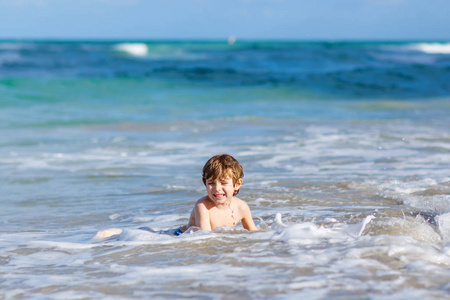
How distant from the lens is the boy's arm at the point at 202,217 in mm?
4496

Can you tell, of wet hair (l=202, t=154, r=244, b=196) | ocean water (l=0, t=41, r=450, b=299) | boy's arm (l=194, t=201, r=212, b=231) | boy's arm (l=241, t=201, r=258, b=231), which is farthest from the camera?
boy's arm (l=241, t=201, r=258, b=231)

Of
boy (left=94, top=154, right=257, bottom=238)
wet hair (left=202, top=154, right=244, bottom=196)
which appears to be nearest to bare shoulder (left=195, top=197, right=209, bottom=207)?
boy (left=94, top=154, right=257, bottom=238)

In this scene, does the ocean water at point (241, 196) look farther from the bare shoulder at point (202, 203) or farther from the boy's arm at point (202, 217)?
the bare shoulder at point (202, 203)

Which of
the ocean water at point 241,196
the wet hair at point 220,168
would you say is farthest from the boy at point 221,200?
the ocean water at point 241,196

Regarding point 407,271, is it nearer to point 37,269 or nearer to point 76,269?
point 76,269

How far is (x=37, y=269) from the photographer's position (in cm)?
383

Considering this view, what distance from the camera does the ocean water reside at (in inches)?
133

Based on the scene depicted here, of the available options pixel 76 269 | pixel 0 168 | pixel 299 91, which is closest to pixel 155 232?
pixel 76 269

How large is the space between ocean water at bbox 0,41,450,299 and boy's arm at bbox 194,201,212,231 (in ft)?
0.49

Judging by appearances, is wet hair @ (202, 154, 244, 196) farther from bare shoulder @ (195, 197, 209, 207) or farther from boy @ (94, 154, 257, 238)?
bare shoulder @ (195, 197, 209, 207)

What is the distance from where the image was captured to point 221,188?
14.7ft

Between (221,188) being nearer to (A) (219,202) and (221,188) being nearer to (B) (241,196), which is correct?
(A) (219,202)

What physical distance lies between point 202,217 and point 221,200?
0.19m

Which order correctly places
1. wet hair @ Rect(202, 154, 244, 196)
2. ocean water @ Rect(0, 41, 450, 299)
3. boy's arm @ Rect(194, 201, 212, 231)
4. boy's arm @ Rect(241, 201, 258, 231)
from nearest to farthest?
ocean water @ Rect(0, 41, 450, 299)
wet hair @ Rect(202, 154, 244, 196)
boy's arm @ Rect(194, 201, 212, 231)
boy's arm @ Rect(241, 201, 258, 231)
